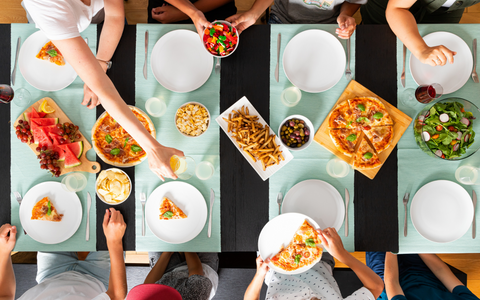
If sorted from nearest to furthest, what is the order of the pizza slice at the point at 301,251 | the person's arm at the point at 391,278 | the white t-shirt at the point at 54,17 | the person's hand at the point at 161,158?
the white t-shirt at the point at 54,17 < the person's hand at the point at 161,158 < the pizza slice at the point at 301,251 < the person's arm at the point at 391,278

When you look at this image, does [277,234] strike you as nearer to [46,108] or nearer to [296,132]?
[296,132]

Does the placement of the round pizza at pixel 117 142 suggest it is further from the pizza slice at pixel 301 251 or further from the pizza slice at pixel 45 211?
the pizza slice at pixel 301 251

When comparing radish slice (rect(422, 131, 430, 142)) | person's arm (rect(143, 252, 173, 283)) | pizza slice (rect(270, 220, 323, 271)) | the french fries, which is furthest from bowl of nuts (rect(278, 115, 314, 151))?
person's arm (rect(143, 252, 173, 283))

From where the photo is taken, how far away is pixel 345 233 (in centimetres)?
166

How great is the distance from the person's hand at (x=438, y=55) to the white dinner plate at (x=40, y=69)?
2.15 metres

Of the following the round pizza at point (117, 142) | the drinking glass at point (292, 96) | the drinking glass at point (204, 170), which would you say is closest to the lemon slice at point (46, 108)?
the round pizza at point (117, 142)

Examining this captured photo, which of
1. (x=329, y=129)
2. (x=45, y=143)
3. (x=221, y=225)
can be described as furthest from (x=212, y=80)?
(x=45, y=143)

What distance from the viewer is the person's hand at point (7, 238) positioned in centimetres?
162

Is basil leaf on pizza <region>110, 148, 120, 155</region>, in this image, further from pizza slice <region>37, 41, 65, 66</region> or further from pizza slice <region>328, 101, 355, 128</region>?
pizza slice <region>328, 101, 355, 128</region>

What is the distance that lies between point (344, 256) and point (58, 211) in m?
1.77

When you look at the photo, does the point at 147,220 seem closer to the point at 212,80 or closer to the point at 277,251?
the point at 277,251

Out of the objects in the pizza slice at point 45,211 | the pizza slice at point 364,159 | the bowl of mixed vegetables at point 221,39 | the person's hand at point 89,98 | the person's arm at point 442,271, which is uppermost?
the bowl of mixed vegetables at point 221,39

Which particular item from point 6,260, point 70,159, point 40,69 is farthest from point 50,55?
point 6,260

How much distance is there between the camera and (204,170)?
1671mm
